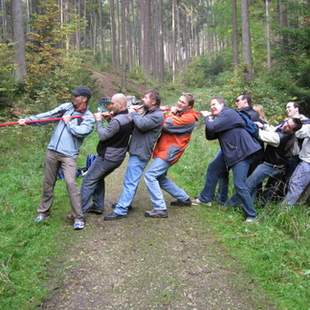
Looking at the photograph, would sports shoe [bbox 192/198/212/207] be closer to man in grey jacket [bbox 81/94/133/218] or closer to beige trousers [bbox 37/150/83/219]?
man in grey jacket [bbox 81/94/133/218]

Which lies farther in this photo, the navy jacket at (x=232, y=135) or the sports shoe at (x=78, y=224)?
the navy jacket at (x=232, y=135)

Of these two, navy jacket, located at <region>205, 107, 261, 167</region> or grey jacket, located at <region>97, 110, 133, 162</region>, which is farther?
navy jacket, located at <region>205, 107, 261, 167</region>

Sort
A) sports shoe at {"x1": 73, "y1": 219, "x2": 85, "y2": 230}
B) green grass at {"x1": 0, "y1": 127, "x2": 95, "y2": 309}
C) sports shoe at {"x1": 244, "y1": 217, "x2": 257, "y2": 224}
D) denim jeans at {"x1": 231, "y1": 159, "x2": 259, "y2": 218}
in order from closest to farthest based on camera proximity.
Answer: green grass at {"x1": 0, "y1": 127, "x2": 95, "y2": 309}
sports shoe at {"x1": 73, "y1": 219, "x2": 85, "y2": 230}
sports shoe at {"x1": 244, "y1": 217, "x2": 257, "y2": 224}
denim jeans at {"x1": 231, "y1": 159, "x2": 259, "y2": 218}

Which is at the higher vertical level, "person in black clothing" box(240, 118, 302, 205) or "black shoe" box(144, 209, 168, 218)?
"person in black clothing" box(240, 118, 302, 205)

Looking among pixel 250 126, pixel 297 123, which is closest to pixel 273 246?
pixel 250 126

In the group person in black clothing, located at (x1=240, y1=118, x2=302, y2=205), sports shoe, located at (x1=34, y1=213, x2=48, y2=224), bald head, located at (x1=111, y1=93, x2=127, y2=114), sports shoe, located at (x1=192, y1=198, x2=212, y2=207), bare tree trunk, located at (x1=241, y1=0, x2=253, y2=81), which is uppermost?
bare tree trunk, located at (x1=241, y1=0, x2=253, y2=81)

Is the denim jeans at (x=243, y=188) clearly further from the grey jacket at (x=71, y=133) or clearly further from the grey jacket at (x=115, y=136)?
the grey jacket at (x=71, y=133)

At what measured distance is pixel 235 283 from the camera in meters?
5.46

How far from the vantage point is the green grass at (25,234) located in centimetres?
520

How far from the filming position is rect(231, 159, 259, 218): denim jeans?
7549 millimetres

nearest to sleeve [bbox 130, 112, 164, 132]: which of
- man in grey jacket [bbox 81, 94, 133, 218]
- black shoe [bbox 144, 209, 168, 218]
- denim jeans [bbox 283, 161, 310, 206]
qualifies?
man in grey jacket [bbox 81, 94, 133, 218]

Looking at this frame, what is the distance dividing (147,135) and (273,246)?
2674mm

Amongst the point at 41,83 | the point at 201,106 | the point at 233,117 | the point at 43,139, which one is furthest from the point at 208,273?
the point at 201,106

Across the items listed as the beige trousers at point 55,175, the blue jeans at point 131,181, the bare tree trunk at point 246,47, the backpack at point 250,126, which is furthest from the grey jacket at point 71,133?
the bare tree trunk at point 246,47
